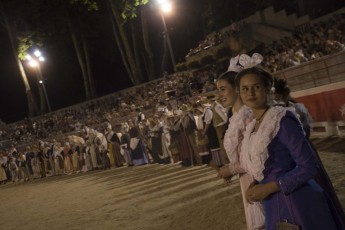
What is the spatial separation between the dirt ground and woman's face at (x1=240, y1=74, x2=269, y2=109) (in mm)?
3227

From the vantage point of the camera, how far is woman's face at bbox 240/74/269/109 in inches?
97.0

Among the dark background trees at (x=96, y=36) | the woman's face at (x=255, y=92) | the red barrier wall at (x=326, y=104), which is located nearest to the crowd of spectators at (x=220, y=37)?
the dark background trees at (x=96, y=36)

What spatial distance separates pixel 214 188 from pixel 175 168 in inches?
179

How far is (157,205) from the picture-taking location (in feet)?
24.9

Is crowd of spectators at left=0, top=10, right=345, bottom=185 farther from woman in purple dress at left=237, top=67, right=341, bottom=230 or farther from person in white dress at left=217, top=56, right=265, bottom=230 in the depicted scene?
woman in purple dress at left=237, top=67, right=341, bottom=230

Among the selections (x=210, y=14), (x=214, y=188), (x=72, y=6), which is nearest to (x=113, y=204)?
(x=214, y=188)

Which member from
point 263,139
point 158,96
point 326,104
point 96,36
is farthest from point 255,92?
point 96,36

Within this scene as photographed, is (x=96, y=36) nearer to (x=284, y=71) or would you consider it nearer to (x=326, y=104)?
(x=284, y=71)

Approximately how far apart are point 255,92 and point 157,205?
5500 mm

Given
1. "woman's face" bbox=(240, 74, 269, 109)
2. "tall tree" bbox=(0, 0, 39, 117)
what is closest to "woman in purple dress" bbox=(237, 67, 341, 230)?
"woman's face" bbox=(240, 74, 269, 109)

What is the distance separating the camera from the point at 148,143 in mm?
15609

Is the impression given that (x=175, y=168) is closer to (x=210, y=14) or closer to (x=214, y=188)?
(x=214, y=188)

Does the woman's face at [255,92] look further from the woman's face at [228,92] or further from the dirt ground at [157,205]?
the dirt ground at [157,205]

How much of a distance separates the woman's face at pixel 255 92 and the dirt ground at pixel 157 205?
127 inches
